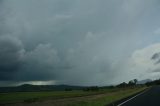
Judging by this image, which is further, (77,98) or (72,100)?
(77,98)

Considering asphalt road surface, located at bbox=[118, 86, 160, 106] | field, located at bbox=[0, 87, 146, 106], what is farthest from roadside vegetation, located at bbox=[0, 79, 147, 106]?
asphalt road surface, located at bbox=[118, 86, 160, 106]

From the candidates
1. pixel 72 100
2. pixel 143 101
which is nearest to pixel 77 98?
pixel 72 100

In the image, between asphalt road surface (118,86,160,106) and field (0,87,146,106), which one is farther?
field (0,87,146,106)

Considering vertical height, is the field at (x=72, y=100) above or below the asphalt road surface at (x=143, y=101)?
above

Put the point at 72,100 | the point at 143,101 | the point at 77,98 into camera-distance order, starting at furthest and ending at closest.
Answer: the point at 77,98, the point at 72,100, the point at 143,101

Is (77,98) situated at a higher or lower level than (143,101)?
higher

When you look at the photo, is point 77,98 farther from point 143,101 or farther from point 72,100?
point 143,101

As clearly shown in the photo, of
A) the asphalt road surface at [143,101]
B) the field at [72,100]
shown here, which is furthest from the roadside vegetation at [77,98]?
the asphalt road surface at [143,101]

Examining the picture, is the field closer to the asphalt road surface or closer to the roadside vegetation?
the roadside vegetation

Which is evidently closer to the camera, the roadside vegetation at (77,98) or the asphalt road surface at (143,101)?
the asphalt road surface at (143,101)

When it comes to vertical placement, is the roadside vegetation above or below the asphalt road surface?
above

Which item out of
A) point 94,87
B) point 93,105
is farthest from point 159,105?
point 94,87

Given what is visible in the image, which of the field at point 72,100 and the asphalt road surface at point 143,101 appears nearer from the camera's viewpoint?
the asphalt road surface at point 143,101

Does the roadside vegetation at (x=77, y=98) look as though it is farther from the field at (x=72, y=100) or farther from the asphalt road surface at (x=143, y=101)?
the asphalt road surface at (x=143, y=101)
